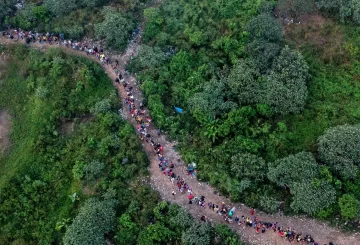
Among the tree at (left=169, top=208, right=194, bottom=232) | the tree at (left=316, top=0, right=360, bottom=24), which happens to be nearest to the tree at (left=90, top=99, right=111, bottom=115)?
the tree at (left=169, top=208, right=194, bottom=232)

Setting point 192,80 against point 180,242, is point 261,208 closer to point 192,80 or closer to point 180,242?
point 180,242

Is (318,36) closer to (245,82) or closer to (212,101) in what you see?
(245,82)

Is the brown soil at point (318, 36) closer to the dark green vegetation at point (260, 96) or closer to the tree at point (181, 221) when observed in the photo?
the dark green vegetation at point (260, 96)

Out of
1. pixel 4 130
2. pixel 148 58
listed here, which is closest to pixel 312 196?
pixel 148 58

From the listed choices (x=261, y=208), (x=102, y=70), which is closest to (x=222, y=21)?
(x=102, y=70)

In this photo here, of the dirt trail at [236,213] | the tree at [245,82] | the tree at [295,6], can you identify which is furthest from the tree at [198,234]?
the tree at [295,6]

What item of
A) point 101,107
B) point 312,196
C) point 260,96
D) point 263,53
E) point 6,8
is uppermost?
point 6,8
